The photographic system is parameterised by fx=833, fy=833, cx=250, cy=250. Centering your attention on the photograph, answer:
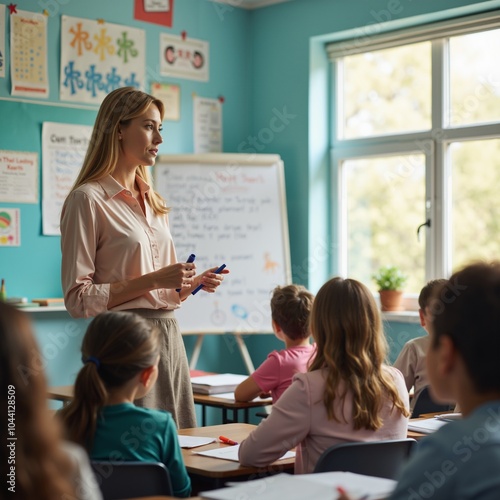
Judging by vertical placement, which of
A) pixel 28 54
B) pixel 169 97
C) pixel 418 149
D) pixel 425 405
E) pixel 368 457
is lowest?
pixel 425 405

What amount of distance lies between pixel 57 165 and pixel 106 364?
9.61 ft

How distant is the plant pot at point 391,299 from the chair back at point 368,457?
2.92 meters

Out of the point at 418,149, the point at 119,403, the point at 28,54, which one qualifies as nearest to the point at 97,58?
the point at 28,54

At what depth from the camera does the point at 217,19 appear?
5.64 meters

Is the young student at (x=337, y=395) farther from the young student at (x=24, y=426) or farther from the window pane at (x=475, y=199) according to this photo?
the window pane at (x=475, y=199)

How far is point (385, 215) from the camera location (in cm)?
534

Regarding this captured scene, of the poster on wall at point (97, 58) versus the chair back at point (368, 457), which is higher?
the poster on wall at point (97, 58)

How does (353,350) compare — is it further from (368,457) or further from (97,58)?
(97,58)

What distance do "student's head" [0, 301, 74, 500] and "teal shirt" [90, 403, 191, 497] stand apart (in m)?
0.97

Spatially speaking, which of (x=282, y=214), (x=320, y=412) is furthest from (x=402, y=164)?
(x=320, y=412)

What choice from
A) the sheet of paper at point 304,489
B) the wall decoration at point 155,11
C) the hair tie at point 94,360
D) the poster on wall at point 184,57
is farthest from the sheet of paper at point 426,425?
the wall decoration at point 155,11

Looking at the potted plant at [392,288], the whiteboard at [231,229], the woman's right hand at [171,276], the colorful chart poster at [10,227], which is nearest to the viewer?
the woman's right hand at [171,276]

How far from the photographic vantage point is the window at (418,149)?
4.79 meters

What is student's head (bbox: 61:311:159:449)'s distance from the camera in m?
2.00
